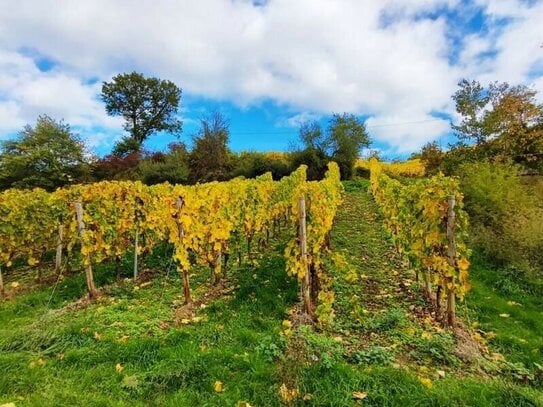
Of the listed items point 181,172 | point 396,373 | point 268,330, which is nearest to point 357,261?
point 268,330

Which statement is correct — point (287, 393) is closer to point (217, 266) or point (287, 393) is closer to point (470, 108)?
point (217, 266)

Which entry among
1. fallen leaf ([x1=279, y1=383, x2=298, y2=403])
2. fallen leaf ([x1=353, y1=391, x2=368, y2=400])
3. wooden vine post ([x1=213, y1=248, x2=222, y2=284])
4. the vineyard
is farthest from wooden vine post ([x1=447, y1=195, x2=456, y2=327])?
wooden vine post ([x1=213, y1=248, x2=222, y2=284])

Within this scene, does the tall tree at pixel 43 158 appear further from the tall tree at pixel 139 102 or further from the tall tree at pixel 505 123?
the tall tree at pixel 505 123

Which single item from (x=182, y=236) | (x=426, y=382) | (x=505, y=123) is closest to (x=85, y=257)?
(x=182, y=236)

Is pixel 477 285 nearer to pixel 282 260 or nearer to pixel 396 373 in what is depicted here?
pixel 282 260

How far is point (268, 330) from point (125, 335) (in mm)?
1900

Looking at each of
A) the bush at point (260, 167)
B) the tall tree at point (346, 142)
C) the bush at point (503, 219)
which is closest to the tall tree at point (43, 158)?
the bush at point (260, 167)

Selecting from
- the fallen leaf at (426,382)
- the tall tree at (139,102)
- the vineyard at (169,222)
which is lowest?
the fallen leaf at (426,382)

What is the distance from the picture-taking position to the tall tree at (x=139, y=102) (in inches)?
1861

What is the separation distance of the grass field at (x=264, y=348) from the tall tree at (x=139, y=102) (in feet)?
143

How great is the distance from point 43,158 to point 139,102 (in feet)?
69.7

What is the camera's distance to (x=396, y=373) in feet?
12.9

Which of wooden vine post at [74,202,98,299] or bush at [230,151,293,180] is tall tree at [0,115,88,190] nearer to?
bush at [230,151,293,180]

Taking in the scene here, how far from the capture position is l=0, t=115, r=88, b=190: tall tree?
91.7 ft
